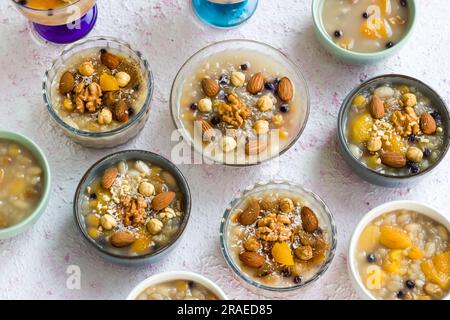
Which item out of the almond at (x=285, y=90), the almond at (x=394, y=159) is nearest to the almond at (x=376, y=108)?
the almond at (x=394, y=159)

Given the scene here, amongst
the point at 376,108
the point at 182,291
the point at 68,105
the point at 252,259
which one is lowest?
the point at 182,291

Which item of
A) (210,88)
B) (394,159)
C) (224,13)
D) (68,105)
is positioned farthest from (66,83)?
(394,159)

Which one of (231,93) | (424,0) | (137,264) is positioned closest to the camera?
(137,264)

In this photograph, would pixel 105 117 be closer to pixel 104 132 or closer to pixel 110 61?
pixel 104 132

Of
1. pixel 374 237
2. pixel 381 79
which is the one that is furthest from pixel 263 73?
pixel 374 237

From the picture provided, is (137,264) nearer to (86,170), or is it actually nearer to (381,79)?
(86,170)

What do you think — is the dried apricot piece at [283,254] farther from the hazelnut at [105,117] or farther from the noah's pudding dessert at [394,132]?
the hazelnut at [105,117]
